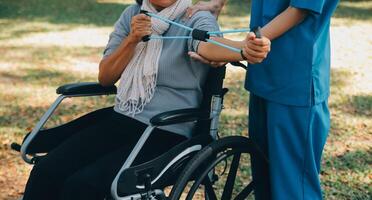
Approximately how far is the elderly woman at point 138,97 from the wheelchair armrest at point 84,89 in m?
0.12

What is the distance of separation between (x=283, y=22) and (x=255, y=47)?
0.17m

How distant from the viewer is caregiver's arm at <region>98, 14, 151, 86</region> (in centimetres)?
254

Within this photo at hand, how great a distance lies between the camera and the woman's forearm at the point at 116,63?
106 inches

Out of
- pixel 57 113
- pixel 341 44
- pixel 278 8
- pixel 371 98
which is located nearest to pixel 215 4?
pixel 278 8

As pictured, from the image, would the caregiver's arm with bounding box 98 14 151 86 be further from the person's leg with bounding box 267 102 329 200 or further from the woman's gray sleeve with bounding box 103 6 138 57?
the person's leg with bounding box 267 102 329 200

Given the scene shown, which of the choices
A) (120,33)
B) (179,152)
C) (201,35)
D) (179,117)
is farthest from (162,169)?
(120,33)

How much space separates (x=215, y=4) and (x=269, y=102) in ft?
1.86

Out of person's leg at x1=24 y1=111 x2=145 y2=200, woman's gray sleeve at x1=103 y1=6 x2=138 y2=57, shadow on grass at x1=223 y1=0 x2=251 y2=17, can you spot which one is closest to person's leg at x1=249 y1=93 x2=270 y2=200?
person's leg at x1=24 y1=111 x2=145 y2=200

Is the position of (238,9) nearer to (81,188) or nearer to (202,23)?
(202,23)

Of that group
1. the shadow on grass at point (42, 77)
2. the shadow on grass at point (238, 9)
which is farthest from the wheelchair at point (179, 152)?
the shadow on grass at point (238, 9)

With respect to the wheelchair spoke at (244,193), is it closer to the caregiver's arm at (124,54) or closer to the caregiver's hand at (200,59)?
the caregiver's hand at (200,59)

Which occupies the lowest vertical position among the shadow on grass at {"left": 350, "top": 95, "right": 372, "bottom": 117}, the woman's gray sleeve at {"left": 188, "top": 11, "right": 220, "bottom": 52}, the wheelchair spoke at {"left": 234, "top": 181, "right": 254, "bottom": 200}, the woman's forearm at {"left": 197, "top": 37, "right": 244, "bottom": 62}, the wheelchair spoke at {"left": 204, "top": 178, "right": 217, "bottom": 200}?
the wheelchair spoke at {"left": 234, "top": 181, "right": 254, "bottom": 200}

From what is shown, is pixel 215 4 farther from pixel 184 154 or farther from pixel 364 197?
pixel 364 197

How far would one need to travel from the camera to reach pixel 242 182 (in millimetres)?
3904
